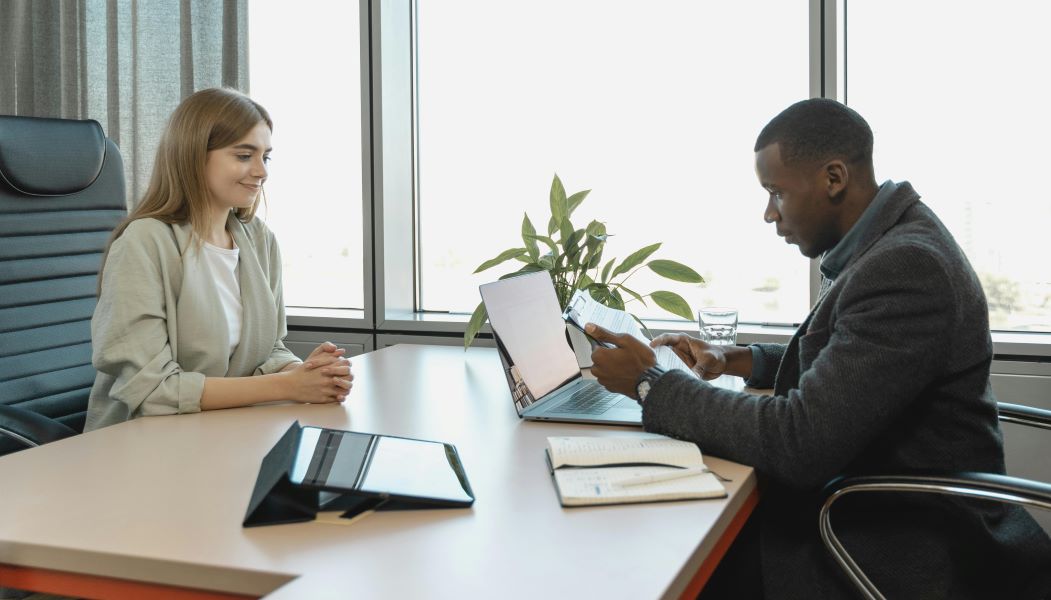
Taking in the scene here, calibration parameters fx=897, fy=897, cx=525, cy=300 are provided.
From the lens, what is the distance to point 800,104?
4.81 feet

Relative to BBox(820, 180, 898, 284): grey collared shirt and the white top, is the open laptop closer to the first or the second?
BBox(820, 180, 898, 284): grey collared shirt

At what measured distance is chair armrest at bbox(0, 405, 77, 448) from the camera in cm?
165

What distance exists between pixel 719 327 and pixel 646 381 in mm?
668

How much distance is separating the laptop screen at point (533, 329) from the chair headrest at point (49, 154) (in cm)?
118

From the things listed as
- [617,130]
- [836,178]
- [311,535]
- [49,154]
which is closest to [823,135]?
[836,178]

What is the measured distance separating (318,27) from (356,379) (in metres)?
1.64

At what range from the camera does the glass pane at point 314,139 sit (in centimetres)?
313

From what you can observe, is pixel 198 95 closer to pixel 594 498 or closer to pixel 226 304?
pixel 226 304

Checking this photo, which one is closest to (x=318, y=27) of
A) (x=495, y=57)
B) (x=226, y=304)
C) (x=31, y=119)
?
(x=495, y=57)

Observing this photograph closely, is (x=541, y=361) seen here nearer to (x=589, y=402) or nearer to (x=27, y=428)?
(x=589, y=402)

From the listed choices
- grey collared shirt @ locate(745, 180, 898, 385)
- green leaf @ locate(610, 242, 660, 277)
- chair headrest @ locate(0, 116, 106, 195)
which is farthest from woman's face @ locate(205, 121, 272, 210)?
grey collared shirt @ locate(745, 180, 898, 385)

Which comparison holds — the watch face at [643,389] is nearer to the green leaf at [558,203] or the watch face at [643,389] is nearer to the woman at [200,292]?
the woman at [200,292]

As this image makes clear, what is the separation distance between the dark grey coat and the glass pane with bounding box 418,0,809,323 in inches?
51.7

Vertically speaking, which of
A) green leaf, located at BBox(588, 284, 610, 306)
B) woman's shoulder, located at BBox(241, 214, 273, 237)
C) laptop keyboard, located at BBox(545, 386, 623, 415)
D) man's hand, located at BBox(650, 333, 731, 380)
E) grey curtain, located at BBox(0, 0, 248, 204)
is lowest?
laptop keyboard, located at BBox(545, 386, 623, 415)
